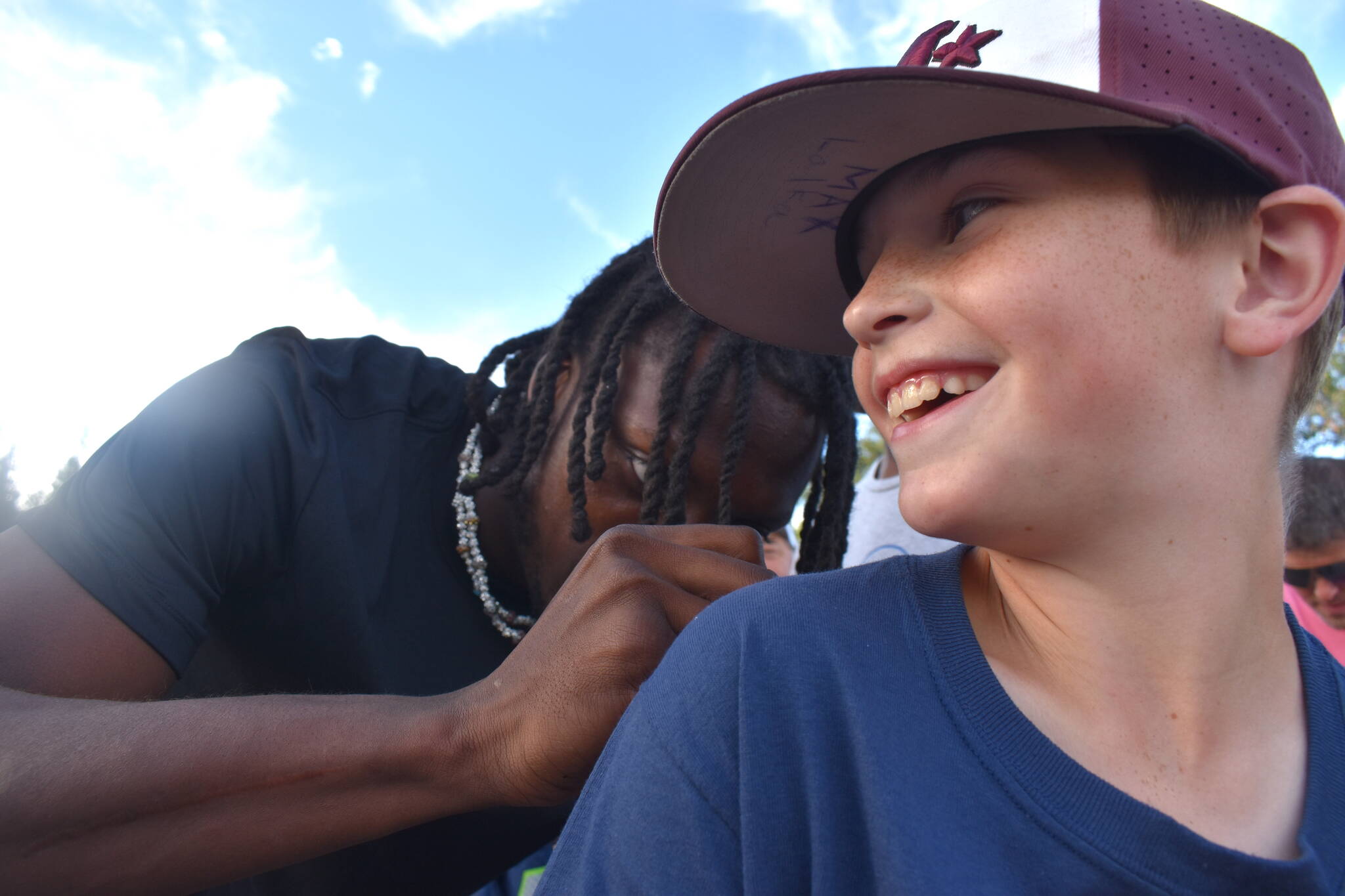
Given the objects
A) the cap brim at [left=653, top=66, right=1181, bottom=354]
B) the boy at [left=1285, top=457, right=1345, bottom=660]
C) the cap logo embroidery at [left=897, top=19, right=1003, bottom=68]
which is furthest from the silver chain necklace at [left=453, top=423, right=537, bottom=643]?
the boy at [left=1285, top=457, right=1345, bottom=660]

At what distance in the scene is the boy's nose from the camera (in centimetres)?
109

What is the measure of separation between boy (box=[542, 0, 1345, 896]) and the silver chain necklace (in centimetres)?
123

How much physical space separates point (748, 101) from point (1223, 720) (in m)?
0.96

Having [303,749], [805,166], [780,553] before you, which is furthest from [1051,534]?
[780,553]

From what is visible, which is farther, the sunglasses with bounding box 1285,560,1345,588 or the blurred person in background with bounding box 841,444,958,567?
the sunglasses with bounding box 1285,560,1345,588

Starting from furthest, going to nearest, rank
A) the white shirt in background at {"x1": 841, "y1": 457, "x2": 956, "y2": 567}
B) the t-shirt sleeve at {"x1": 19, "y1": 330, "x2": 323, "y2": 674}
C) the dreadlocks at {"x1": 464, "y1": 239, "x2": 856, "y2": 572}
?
1. the white shirt in background at {"x1": 841, "y1": 457, "x2": 956, "y2": 567}
2. the dreadlocks at {"x1": 464, "y1": 239, "x2": 856, "y2": 572}
3. the t-shirt sleeve at {"x1": 19, "y1": 330, "x2": 323, "y2": 674}

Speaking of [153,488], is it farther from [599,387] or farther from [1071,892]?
[1071,892]

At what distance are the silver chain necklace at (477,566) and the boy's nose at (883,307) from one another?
1.29m

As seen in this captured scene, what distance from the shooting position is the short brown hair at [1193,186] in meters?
1.02

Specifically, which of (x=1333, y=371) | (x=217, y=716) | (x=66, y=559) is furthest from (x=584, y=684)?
(x=1333, y=371)

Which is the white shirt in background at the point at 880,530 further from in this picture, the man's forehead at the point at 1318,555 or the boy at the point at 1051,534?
the boy at the point at 1051,534

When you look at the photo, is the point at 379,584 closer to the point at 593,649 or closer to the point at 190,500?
the point at 190,500

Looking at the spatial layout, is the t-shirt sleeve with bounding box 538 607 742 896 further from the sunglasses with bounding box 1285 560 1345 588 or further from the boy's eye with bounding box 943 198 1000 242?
the sunglasses with bounding box 1285 560 1345 588

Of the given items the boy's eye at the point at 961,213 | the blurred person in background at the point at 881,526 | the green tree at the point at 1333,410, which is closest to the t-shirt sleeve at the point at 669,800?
the boy's eye at the point at 961,213
